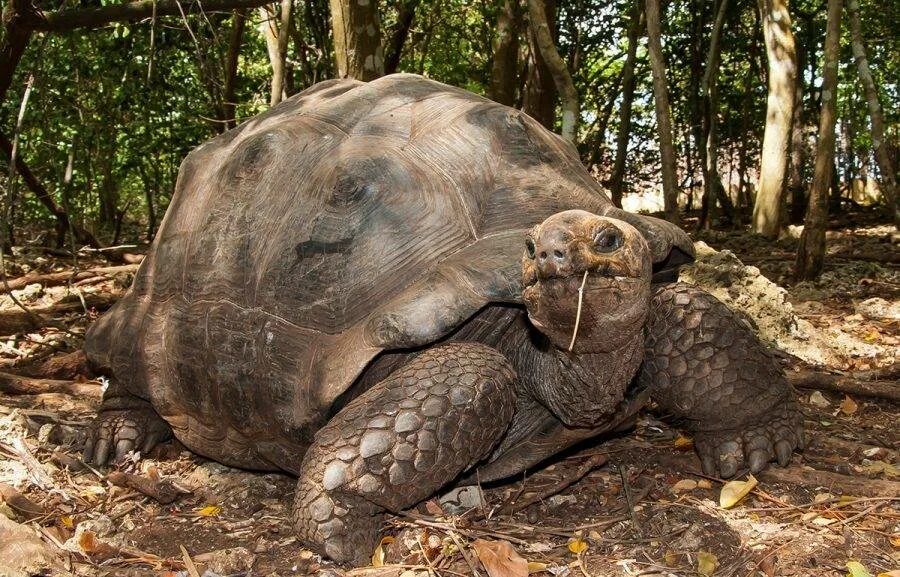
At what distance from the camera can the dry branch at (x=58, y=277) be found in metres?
6.33

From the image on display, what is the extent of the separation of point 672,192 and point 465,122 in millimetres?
3484

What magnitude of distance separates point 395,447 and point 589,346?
706mm

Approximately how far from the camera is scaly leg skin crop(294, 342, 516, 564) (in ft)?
9.09

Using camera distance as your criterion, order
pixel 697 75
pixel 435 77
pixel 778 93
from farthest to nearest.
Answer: pixel 435 77
pixel 697 75
pixel 778 93

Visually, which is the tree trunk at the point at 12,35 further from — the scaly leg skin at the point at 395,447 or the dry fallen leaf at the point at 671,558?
the dry fallen leaf at the point at 671,558

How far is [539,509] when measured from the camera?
327cm

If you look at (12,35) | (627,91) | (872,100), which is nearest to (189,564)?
(12,35)

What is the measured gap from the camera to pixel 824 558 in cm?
266

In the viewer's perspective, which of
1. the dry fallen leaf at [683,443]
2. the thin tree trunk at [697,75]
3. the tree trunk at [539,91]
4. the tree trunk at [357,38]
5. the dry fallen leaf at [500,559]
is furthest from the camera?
the thin tree trunk at [697,75]

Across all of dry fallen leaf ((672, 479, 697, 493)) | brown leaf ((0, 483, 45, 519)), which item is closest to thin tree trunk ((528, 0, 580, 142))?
dry fallen leaf ((672, 479, 697, 493))

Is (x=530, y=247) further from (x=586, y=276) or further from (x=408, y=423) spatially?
(x=408, y=423)

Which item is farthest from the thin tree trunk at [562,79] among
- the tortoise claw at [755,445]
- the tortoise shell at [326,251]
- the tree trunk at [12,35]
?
the tree trunk at [12,35]

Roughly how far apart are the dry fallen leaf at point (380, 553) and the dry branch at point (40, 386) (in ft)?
8.10

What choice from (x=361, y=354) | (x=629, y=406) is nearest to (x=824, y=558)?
(x=629, y=406)
